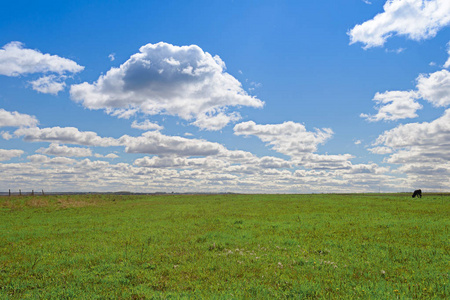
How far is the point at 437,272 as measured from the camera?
1177 cm

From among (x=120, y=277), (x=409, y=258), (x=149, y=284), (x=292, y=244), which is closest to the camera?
(x=149, y=284)

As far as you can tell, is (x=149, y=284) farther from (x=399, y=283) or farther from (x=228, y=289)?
(x=399, y=283)

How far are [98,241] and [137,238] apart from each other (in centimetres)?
281

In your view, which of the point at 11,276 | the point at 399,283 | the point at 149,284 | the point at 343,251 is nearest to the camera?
the point at 399,283

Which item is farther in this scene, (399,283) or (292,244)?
(292,244)

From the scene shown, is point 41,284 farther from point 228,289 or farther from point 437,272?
point 437,272

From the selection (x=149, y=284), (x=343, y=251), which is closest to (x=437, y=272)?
(x=343, y=251)

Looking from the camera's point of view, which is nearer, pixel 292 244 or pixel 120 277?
pixel 120 277

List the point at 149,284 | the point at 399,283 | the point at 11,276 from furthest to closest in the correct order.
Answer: the point at 11,276, the point at 149,284, the point at 399,283

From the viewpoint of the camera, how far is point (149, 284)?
38.1 feet

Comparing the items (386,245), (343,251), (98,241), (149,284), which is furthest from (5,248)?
(386,245)

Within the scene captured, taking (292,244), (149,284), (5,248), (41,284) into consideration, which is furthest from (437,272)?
(5,248)

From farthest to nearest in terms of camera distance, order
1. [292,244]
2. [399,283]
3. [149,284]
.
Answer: [292,244] < [149,284] < [399,283]

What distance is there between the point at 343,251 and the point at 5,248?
22552 millimetres
